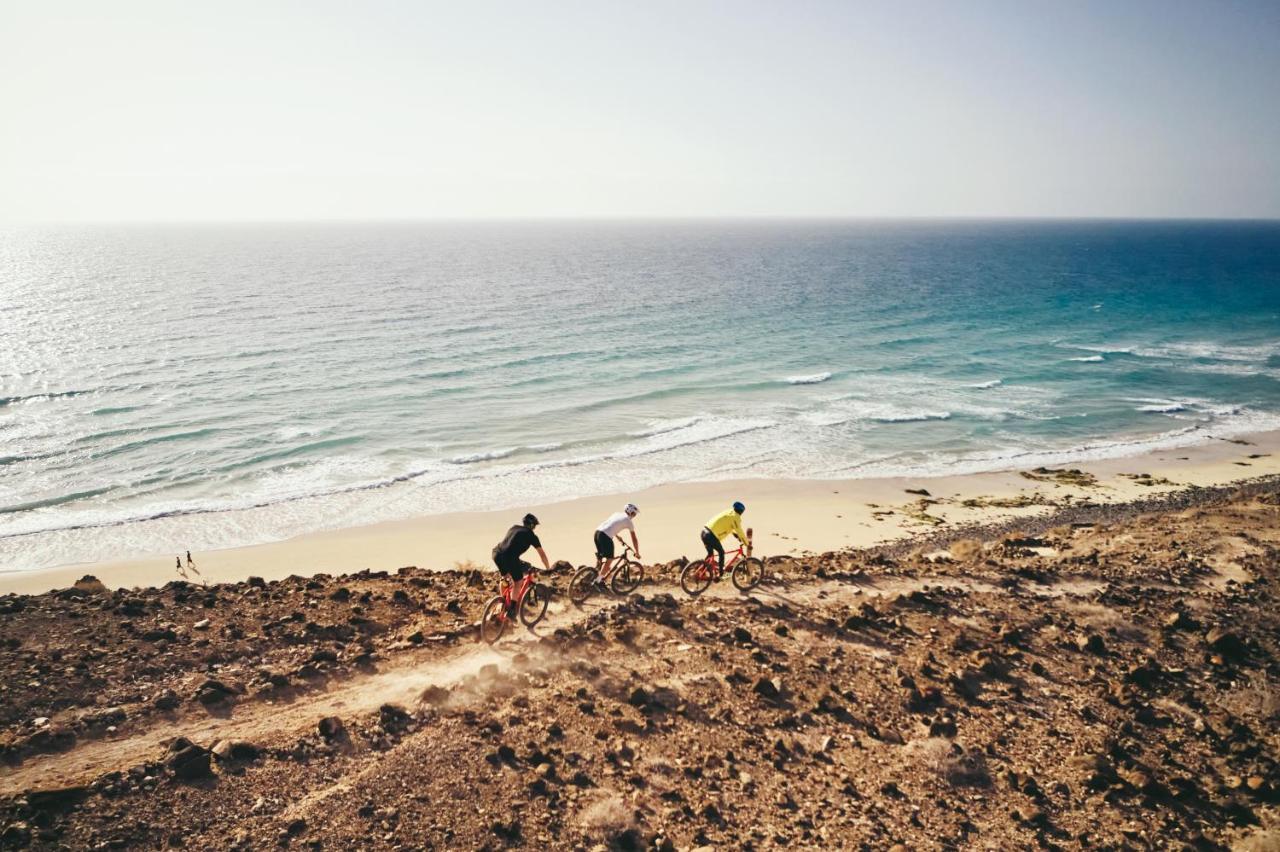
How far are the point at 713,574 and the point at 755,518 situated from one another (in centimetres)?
1110

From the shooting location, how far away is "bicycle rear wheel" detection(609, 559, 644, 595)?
575 inches

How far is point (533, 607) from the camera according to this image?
43.0 feet

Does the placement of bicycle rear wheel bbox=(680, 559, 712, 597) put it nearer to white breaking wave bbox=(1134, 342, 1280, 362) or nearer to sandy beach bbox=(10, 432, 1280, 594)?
sandy beach bbox=(10, 432, 1280, 594)

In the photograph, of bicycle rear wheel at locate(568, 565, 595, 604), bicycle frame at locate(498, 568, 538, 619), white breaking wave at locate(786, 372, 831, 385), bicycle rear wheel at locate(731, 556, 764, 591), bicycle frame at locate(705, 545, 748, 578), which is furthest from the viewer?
white breaking wave at locate(786, 372, 831, 385)

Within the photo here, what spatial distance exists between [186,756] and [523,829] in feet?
14.9

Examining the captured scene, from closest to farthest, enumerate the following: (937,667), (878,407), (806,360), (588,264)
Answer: (937,667) → (878,407) → (806,360) → (588,264)

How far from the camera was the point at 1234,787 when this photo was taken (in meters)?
9.53

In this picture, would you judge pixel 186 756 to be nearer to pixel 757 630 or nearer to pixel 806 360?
pixel 757 630

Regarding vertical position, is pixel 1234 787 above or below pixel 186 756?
below

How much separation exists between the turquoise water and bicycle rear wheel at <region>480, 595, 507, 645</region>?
15131mm

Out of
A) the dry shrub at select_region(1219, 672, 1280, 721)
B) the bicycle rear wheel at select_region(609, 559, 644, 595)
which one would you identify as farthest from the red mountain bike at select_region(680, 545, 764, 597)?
the dry shrub at select_region(1219, 672, 1280, 721)

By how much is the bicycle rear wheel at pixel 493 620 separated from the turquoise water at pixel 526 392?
15.1m

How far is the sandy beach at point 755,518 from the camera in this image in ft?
71.2

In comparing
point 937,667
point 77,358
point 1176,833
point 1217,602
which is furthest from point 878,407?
point 77,358
